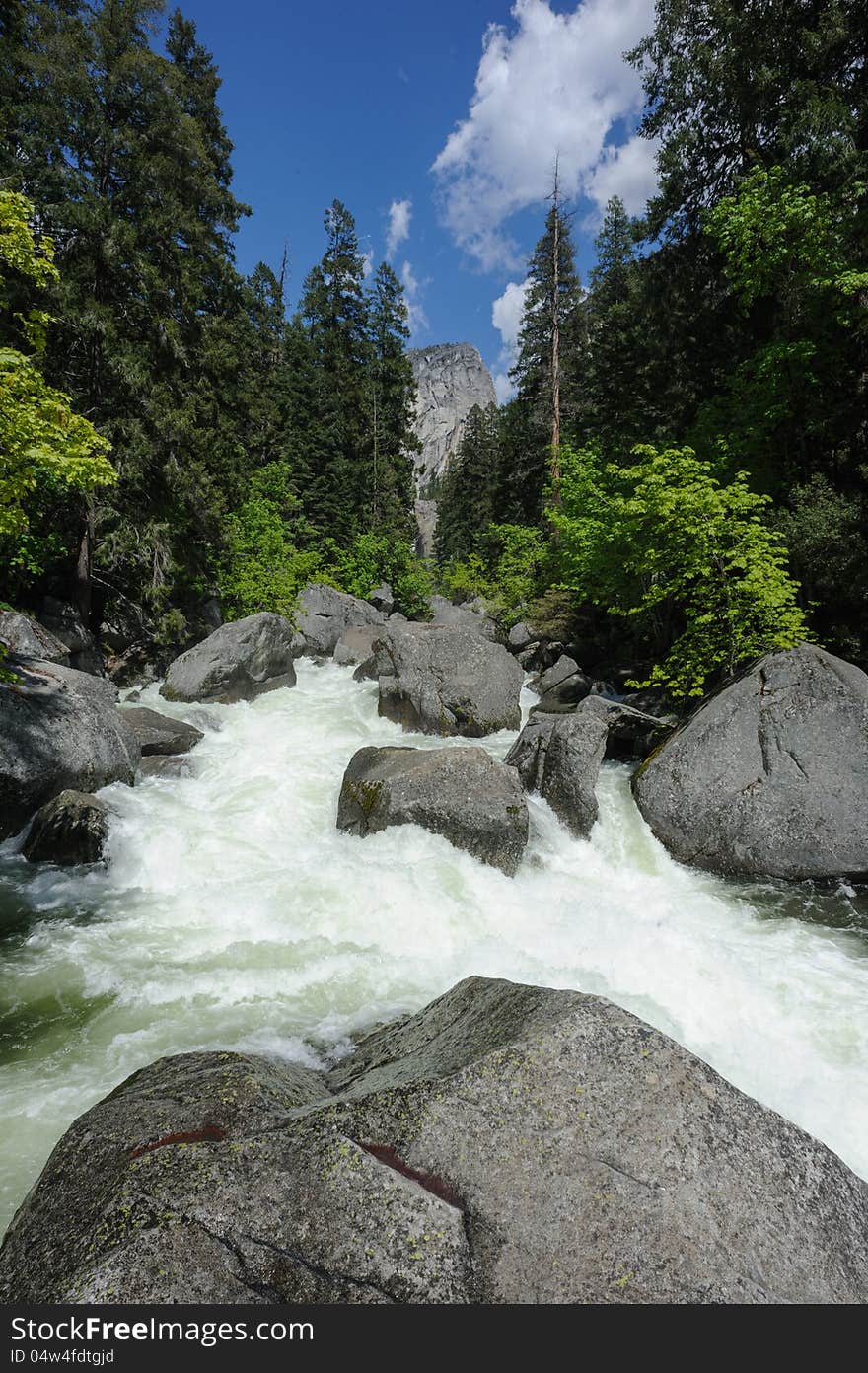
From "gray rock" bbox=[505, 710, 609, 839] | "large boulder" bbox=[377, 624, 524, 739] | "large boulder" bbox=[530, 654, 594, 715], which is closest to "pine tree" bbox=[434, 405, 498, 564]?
"large boulder" bbox=[530, 654, 594, 715]

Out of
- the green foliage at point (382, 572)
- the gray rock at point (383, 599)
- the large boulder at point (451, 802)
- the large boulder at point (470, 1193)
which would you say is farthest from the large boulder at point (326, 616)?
the large boulder at point (470, 1193)

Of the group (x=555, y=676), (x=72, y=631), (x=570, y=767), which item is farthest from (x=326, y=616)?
(x=570, y=767)

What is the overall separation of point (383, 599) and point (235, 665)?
15.1 m

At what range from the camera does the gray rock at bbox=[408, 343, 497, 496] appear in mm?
127688

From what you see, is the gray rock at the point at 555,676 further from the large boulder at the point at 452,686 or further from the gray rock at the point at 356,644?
the gray rock at the point at 356,644

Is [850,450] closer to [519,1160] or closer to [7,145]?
[519,1160]

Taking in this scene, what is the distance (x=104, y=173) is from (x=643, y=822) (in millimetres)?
19701

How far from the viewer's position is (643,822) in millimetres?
9625

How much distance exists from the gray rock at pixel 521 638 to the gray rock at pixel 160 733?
39.2ft

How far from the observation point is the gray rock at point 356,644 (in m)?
21.2

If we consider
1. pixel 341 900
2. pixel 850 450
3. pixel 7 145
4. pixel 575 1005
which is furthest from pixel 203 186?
pixel 575 1005

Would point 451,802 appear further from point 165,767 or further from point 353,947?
point 165,767

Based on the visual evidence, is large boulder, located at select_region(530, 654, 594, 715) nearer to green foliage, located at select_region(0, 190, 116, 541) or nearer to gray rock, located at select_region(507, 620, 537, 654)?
gray rock, located at select_region(507, 620, 537, 654)

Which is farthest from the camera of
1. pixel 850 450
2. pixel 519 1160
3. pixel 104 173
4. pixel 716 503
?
pixel 104 173
